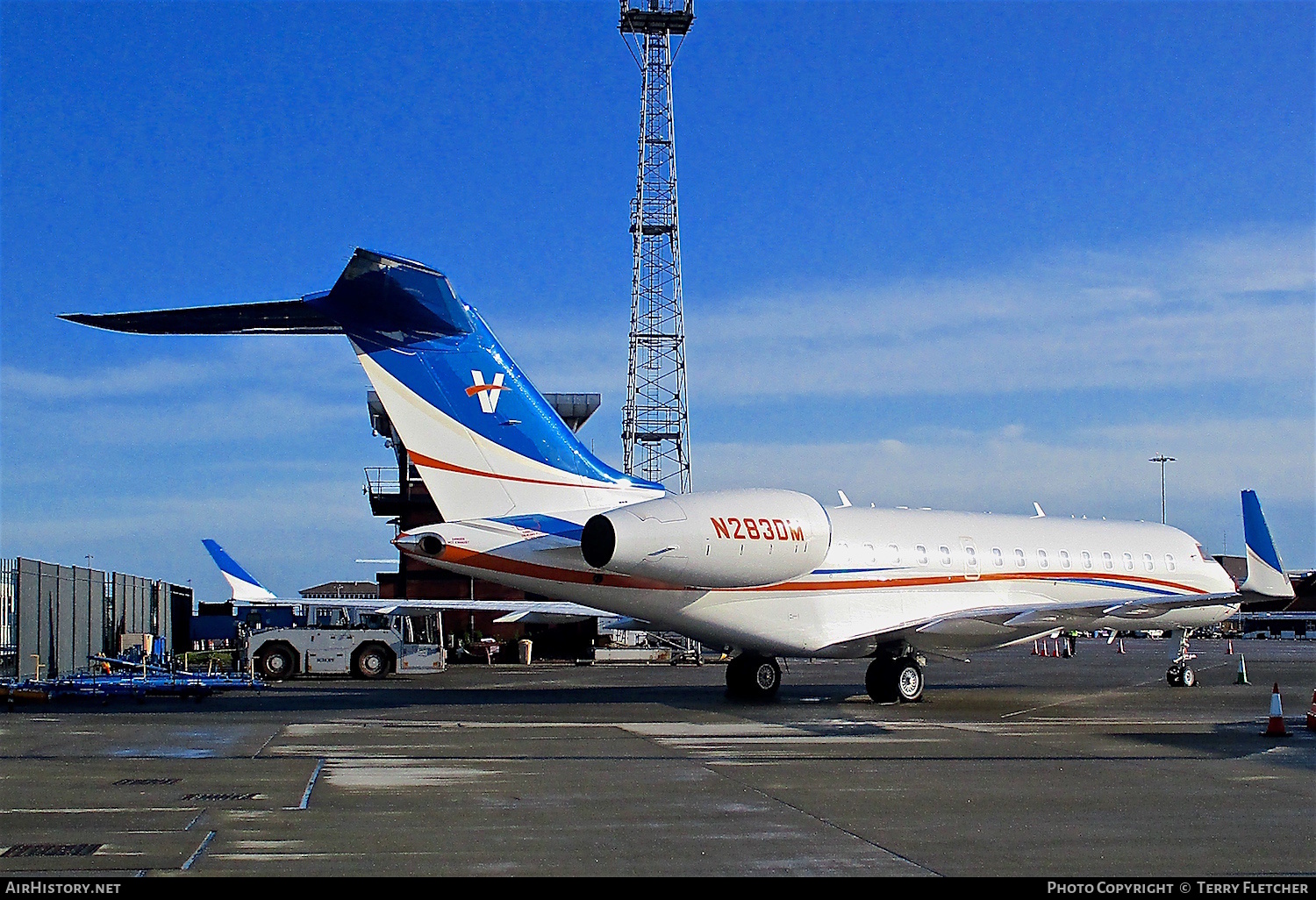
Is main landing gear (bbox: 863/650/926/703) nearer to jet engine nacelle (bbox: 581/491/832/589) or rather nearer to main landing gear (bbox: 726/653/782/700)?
main landing gear (bbox: 726/653/782/700)

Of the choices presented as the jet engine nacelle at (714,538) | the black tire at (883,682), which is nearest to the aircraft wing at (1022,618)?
the black tire at (883,682)

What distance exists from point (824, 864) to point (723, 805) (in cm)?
243

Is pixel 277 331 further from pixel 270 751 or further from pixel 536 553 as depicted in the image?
pixel 270 751

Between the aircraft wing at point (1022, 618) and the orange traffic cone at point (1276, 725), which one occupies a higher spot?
the aircraft wing at point (1022, 618)

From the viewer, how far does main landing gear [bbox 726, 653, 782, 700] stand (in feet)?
74.6

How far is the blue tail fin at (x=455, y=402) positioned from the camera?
17438 mm

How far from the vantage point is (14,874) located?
23.9 feet

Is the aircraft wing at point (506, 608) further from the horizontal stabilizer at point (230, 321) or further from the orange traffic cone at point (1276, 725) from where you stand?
the orange traffic cone at point (1276, 725)

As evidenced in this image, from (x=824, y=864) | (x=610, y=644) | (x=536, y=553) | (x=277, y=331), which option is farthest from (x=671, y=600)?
(x=610, y=644)

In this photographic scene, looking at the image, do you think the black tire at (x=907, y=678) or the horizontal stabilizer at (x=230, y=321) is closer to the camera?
the horizontal stabilizer at (x=230, y=321)

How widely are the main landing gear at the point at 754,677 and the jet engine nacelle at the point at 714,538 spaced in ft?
10.8

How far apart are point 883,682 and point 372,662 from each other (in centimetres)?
1434

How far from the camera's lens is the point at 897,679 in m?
21.5

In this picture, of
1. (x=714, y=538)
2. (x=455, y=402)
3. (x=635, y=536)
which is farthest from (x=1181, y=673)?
(x=455, y=402)
